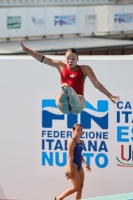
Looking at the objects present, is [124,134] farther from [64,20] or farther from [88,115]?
[64,20]

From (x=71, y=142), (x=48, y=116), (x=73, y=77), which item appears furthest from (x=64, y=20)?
(x=73, y=77)

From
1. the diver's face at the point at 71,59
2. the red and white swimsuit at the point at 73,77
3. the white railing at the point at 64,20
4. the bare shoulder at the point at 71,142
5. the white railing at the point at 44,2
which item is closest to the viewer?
the diver's face at the point at 71,59

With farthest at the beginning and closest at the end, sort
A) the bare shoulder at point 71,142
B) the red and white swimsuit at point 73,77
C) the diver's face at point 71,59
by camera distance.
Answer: the bare shoulder at point 71,142
the red and white swimsuit at point 73,77
the diver's face at point 71,59

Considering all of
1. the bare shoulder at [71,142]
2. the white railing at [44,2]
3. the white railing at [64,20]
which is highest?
the white railing at [44,2]

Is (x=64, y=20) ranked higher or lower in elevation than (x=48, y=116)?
higher

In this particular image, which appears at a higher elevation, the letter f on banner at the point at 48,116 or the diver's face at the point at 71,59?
the diver's face at the point at 71,59

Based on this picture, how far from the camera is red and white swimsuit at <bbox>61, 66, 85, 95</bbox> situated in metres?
6.30

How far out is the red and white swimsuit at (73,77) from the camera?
6.30m

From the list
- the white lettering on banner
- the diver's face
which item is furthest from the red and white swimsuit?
the white lettering on banner

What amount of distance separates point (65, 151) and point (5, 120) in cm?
120

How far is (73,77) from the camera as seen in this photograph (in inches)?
248

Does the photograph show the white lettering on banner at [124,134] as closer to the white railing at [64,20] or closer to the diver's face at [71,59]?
the diver's face at [71,59]

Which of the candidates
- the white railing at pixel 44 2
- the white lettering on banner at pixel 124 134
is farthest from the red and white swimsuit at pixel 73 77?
the white railing at pixel 44 2

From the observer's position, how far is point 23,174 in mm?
9500
